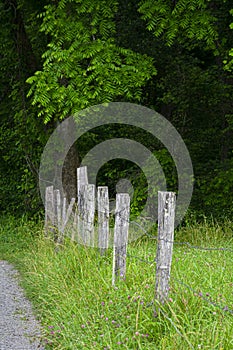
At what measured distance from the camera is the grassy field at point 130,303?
182 inches

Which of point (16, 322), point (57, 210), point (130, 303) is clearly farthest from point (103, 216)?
point (57, 210)

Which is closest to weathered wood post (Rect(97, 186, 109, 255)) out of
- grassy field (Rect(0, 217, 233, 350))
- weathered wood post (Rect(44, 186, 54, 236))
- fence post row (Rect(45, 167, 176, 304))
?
fence post row (Rect(45, 167, 176, 304))

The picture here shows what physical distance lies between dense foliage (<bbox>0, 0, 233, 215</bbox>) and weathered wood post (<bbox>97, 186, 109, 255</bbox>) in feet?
13.4

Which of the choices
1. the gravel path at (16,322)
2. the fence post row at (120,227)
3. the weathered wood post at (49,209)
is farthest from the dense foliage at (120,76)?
the gravel path at (16,322)

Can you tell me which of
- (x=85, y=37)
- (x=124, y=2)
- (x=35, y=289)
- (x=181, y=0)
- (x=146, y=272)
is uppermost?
(x=124, y=2)

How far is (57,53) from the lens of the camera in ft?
35.8

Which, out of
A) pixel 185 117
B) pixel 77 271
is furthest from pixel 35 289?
pixel 185 117

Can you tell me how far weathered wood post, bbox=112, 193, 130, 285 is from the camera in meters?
6.27

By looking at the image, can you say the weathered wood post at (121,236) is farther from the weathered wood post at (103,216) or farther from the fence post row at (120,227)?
the weathered wood post at (103,216)

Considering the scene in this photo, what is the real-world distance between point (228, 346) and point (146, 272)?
6.87 ft

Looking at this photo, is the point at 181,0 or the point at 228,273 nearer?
the point at 228,273

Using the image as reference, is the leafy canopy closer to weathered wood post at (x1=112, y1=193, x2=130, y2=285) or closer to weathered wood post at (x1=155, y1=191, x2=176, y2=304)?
weathered wood post at (x1=112, y1=193, x2=130, y2=285)

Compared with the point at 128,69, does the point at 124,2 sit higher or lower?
higher

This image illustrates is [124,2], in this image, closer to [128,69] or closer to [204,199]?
[128,69]
